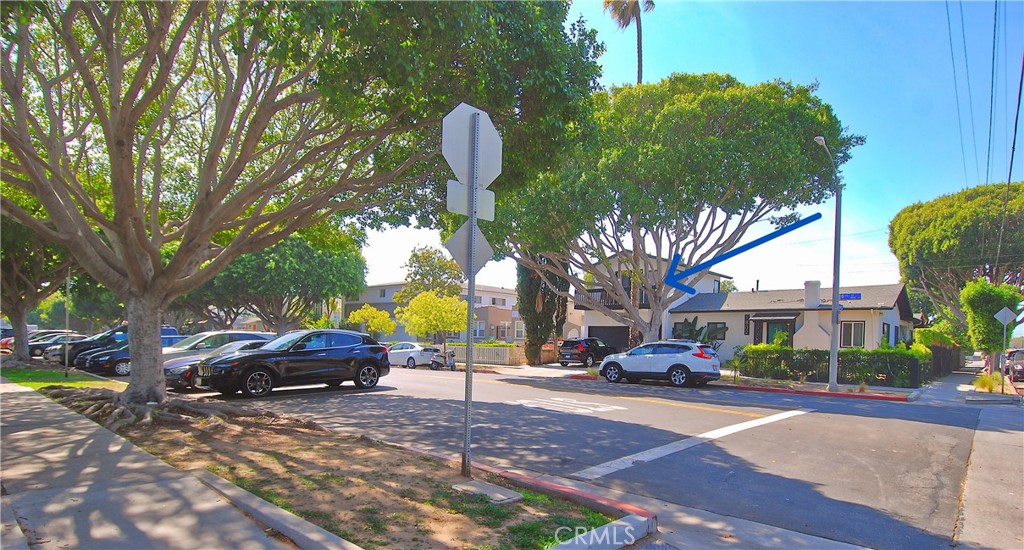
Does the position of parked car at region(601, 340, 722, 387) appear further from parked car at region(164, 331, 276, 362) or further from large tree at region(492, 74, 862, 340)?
parked car at region(164, 331, 276, 362)

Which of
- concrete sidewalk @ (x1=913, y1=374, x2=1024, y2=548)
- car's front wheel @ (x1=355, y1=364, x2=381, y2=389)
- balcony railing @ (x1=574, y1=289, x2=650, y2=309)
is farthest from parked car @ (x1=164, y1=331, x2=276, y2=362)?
concrete sidewalk @ (x1=913, y1=374, x2=1024, y2=548)

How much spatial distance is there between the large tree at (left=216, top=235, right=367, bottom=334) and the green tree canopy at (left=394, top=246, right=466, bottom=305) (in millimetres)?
4437

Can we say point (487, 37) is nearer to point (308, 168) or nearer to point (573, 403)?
point (573, 403)

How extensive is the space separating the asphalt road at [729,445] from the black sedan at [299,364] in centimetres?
46

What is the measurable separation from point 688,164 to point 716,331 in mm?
14805

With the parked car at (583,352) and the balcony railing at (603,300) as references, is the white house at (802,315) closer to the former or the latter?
the balcony railing at (603,300)

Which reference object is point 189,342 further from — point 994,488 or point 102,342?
point 994,488

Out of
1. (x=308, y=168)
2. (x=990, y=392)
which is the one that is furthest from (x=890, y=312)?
(x=308, y=168)

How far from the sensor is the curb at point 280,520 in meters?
4.16

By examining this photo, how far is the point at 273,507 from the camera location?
486 centimetres

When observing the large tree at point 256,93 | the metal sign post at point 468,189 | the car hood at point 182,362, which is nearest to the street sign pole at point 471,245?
the metal sign post at point 468,189

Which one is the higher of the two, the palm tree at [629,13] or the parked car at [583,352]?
the palm tree at [629,13]

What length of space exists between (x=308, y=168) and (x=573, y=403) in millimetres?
9919

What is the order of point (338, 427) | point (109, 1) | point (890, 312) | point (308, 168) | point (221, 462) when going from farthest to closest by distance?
point (890, 312) → point (308, 168) → point (338, 427) → point (109, 1) → point (221, 462)
